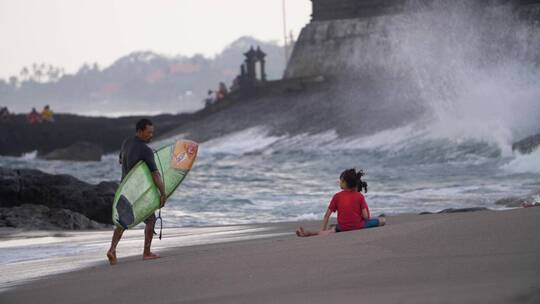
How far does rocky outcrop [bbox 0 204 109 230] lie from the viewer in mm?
12781

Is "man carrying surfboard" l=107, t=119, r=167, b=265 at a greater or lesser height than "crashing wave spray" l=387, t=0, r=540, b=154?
lesser

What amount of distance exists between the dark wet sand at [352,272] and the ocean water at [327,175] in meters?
7.60

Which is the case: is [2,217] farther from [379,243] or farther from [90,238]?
[379,243]

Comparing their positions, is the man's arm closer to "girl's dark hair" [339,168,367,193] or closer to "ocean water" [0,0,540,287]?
"ocean water" [0,0,540,287]

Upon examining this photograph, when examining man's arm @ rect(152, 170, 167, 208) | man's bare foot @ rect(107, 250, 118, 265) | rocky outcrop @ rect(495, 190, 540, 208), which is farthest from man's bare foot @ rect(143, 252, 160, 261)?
rocky outcrop @ rect(495, 190, 540, 208)

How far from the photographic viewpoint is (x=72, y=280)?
22.9ft

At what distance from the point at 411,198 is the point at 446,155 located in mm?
13011

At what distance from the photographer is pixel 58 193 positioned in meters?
15.8

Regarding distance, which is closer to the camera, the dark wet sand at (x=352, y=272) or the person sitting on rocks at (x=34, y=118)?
the dark wet sand at (x=352, y=272)

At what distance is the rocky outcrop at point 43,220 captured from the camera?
41.9ft

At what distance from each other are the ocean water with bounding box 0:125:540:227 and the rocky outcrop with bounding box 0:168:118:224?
0.92 m

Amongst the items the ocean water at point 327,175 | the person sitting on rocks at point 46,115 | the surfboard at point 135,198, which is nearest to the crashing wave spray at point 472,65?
the ocean water at point 327,175

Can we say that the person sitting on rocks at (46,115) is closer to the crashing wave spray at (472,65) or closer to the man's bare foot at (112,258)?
the crashing wave spray at (472,65)

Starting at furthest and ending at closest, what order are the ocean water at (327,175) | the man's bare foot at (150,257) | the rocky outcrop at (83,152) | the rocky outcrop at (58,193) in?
1. the rocky outcrop at (83,152)
2. the ocean water at (327,175)
3. the rocky outcrop at (58,193)
4. the man's bare foot at (150,257)
